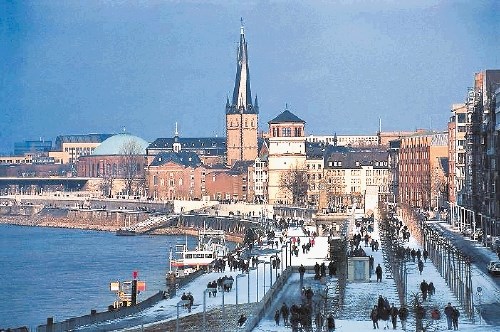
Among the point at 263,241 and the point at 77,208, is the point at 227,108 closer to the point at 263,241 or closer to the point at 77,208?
the point at 77,208

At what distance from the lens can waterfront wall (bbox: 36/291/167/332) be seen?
122ft

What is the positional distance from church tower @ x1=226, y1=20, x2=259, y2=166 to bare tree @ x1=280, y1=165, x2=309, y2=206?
3315cm

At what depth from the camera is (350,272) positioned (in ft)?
154

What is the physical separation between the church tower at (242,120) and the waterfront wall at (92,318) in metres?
118

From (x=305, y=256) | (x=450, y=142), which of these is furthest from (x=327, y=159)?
(x=305, y=256)

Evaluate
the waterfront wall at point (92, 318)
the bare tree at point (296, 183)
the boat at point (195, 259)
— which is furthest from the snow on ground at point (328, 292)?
the bare tree at point (296, 183)

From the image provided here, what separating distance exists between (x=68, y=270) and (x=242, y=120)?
9167 cm

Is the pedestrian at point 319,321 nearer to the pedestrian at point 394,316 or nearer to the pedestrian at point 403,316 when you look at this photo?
the pedestrian at point 394,316

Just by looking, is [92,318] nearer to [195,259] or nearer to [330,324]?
[330,324]

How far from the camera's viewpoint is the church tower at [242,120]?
536 ft

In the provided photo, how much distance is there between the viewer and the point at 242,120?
535ft

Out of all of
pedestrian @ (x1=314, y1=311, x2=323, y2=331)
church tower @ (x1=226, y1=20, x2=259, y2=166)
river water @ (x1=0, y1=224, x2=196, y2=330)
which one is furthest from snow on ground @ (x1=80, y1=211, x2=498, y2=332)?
church tower @ (x1=226, y1=20, x2=259, y2=166)

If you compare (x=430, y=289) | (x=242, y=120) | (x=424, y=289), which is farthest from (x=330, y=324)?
(x=242, y=120)

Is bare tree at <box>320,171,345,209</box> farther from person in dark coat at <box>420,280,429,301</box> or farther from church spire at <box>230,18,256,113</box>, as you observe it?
person in dark coat at <box>420,280,429,301</box>
